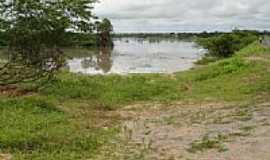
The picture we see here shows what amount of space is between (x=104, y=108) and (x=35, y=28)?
3132mm

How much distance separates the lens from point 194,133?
39.8 feet

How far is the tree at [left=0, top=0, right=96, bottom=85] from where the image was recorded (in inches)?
591

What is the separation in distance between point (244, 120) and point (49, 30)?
18.4 ft

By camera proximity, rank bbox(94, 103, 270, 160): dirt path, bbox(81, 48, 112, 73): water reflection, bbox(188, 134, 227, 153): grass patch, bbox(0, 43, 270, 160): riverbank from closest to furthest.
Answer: bbox(94, 103, 270, 160): dirt path < bbox(188, 134, 227, 153): grass patch < bbox(0, 43, 270, 160): riverbank < bbox(81, 48, 112, 73): water reflection

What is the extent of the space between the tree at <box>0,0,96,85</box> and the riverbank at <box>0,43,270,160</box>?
38.2 inches

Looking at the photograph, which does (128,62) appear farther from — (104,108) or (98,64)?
(104,108)

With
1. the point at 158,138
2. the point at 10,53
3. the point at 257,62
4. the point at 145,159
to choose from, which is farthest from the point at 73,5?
the point at 257,62

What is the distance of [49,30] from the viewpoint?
15.4 metres

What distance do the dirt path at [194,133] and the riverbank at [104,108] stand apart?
0.17 feet

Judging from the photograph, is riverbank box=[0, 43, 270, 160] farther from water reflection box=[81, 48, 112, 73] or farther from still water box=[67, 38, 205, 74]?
water reflection box=[81, 48, 112, 73]

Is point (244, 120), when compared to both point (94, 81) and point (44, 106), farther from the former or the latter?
point (94, 81)

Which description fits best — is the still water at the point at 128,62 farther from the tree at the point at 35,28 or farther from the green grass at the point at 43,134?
the green grass at the point at 43,134

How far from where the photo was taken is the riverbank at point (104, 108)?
10523 mm

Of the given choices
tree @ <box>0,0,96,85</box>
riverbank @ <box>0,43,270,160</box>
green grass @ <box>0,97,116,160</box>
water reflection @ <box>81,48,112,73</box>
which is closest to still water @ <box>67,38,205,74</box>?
Result: water reflection @ <box>81,48,112,73</box>
